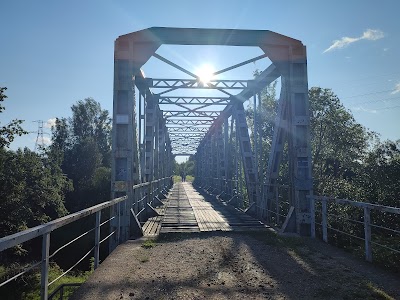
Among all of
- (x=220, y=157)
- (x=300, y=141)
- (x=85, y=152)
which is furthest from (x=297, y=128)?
(x=85, y=152)

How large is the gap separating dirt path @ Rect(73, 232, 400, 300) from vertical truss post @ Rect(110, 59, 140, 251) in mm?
1510

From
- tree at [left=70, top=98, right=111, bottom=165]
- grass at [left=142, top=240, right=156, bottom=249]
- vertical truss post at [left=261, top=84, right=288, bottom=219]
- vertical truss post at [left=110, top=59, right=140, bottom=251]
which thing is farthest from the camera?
tree at [left=70, top=98, right=111, bottom=165]

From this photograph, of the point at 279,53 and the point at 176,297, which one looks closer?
the point at 176,297

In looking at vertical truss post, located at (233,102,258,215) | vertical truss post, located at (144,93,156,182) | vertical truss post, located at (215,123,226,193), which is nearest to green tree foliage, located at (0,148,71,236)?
vertical truss post, located at (144,93,156,182)

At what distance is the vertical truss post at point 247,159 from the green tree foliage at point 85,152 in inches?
1067

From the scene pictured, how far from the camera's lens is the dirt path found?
3.95m

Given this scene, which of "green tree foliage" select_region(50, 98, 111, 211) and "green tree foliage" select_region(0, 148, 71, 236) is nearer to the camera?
"green tree foliage" select_region(0, 148, 71, 236)

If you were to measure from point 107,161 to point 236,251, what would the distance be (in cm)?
5362

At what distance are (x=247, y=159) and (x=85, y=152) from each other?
39.3 meters

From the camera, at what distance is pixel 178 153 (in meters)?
56.6

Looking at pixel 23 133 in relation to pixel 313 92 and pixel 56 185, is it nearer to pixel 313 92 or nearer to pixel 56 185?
pixel 56 185

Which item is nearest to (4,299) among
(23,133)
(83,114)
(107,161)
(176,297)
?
(23,133)

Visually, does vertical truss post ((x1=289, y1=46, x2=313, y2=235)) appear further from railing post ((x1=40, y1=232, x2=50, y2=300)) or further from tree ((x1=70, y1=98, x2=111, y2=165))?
tree ((x1=70, y1=98, x2=111, y2=165))

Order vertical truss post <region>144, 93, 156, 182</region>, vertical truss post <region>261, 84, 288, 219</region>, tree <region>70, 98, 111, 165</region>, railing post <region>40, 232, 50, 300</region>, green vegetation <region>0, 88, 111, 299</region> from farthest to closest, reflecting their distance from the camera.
A: tree <region>70, 98, 111, 165</region>, green vegetation <region>0, 88, 111, 299</region>, vertical truss post <region>144, 93, 156, 182</region>, vertical truss post <region>261, 84, 288, 219</region>, railing post <region>40, 232, 50, 300</region>
